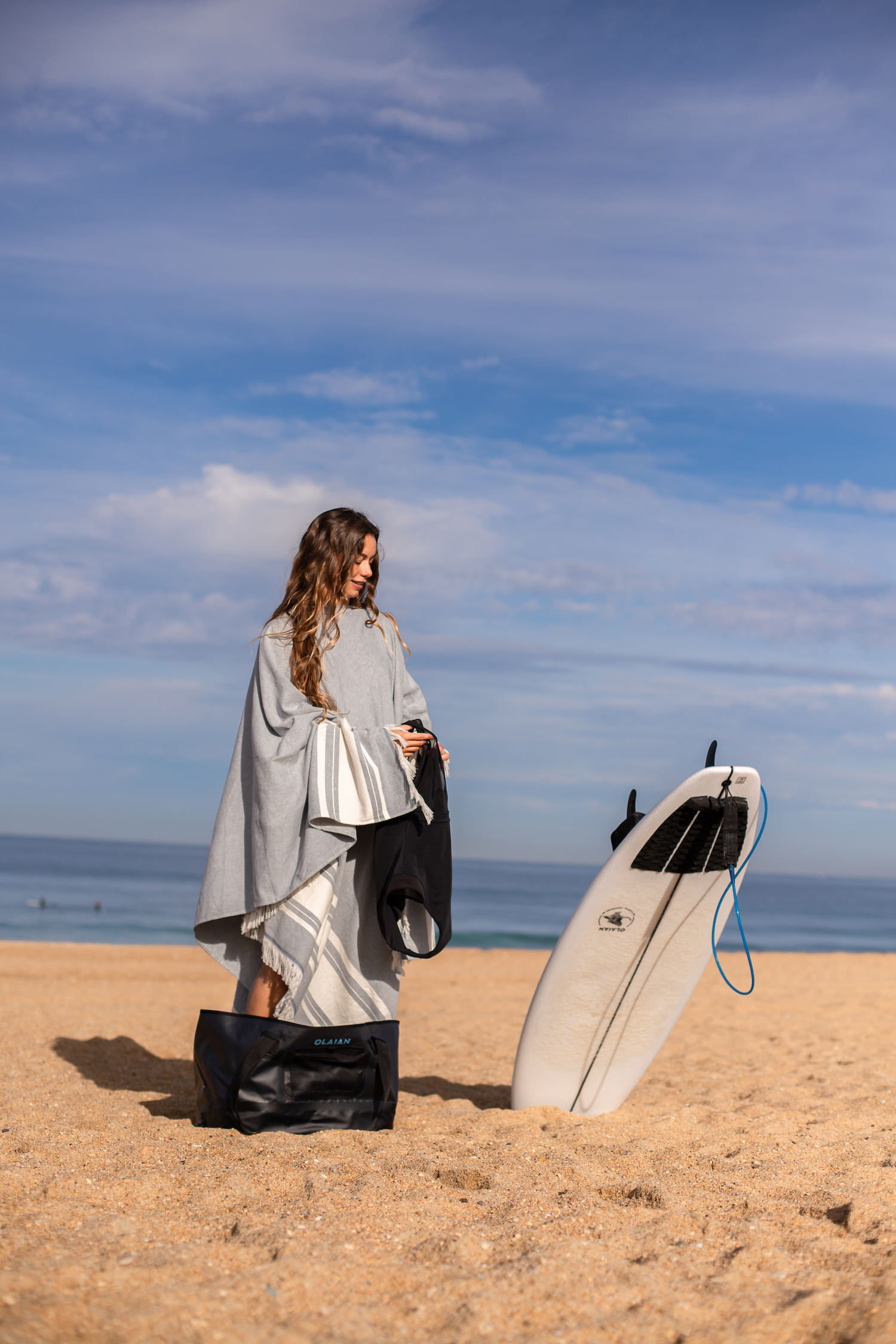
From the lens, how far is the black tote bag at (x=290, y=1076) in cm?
294

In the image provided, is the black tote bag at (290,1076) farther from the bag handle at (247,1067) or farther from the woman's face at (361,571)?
the woman's face at (361,571)

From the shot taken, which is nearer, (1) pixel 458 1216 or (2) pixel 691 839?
(1) pixel 458 1216

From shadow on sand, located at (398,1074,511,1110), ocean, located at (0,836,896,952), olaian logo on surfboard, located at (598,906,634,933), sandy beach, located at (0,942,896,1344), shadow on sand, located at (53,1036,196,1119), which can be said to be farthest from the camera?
ocean, located at (0,836,896,952)

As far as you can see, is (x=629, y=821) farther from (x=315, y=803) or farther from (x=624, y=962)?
(x=315, y=803)

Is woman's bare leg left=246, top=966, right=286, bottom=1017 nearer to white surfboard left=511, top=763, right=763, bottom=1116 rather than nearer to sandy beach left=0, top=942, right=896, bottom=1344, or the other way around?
sandy beach left=0, top=942, right=896, bottom=1344

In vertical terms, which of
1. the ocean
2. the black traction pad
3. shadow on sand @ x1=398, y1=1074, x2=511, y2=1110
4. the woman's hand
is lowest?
the ocean

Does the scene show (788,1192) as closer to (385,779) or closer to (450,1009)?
(385,779)

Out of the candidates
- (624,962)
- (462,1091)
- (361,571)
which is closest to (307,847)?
(361,571)

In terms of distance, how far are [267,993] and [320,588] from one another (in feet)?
4.76

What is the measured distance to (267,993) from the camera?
326cm

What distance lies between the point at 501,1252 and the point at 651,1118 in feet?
5.24

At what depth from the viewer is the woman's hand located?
336cm

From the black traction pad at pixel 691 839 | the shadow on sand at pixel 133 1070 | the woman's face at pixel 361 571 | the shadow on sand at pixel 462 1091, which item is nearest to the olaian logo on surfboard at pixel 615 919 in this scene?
the black traction pad at pixel 691 839

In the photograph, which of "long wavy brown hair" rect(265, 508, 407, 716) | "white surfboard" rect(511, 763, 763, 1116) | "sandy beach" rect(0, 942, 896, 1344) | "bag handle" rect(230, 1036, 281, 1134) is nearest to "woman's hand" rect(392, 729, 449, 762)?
"long wavy brown hair" rect(265, 508, 407, 716)
